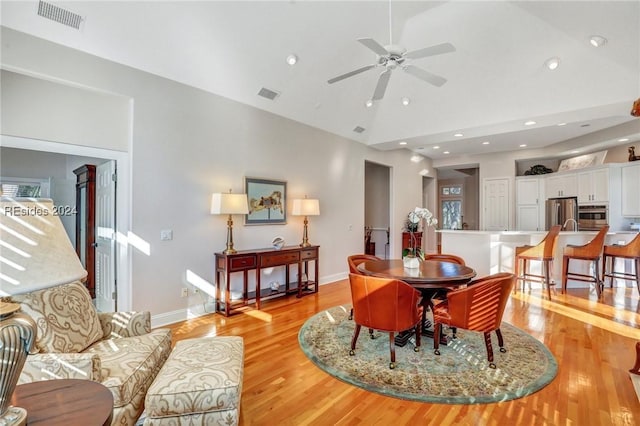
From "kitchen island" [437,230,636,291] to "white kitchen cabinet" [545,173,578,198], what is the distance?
139cm

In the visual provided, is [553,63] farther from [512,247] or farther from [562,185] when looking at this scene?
[562,185]

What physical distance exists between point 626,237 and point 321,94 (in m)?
6.17

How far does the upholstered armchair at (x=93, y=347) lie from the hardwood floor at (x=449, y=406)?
721mm

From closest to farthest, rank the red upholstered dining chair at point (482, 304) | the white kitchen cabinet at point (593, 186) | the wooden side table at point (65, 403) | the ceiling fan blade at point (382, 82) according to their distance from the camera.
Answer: the wooden side table at point (65, 403)
the red upholstered dining chair at point (482, 304)
the ceiling fan blade at point (382, 82)
the white kitchen cabinet at point (593, 186)

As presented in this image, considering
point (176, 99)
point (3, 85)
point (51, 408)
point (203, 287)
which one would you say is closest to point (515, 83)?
point (176, 99)

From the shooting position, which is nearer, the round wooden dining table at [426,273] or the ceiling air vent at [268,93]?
the round wooden dining table at [426,273]

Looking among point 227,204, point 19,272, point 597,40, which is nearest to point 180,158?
point 227,204

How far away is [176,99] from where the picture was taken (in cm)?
389

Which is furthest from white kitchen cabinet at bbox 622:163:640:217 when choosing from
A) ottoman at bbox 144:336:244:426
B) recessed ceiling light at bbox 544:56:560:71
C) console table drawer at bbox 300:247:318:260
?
ottoman at bbox 144:336:244:426

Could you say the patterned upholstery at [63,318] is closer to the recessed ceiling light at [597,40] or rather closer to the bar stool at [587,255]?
the recessed ceiling light at [597,40]

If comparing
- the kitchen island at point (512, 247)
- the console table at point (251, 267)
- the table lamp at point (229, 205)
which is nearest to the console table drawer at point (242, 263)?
the console table at point (251, 267)

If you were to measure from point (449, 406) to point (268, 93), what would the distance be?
4317mm

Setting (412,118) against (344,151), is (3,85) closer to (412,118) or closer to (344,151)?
(344,151)

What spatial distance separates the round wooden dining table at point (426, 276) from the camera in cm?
288
